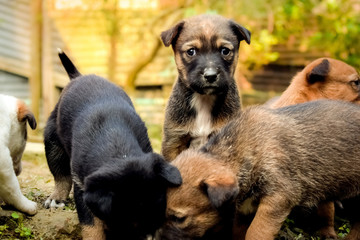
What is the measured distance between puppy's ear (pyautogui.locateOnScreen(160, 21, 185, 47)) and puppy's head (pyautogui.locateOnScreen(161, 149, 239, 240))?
210 cm

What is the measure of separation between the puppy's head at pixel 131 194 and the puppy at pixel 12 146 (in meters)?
1.18

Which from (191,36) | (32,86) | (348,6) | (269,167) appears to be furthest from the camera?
(348,6)

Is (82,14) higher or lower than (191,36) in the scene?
lower

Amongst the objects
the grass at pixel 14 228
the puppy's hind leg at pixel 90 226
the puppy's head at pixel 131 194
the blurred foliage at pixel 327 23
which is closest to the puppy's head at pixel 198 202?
the puppy's head at pixel 131 194

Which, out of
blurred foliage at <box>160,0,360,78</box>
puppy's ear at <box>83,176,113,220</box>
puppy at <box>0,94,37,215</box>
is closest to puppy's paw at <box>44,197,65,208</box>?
puppy at <box>0,94,37,215</box>

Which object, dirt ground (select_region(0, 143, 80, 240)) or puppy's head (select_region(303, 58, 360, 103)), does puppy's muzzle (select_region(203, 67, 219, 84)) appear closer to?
puppy's head (select_region(303, 58, 360, 103))

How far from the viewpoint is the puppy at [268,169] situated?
489 centimetres

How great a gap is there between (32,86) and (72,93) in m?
8.23

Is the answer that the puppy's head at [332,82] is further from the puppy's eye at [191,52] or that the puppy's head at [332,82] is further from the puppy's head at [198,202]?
the puppy's head at [198,202]

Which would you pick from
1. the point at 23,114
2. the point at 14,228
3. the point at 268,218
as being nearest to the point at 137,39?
the point at 23,114

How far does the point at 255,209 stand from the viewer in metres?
5.51

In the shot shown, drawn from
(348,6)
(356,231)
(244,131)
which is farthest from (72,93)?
(348,6)

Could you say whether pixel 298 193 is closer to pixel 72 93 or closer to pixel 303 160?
pixel 303 160

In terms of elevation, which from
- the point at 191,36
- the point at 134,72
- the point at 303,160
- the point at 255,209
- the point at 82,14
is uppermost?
the point at 191,36
